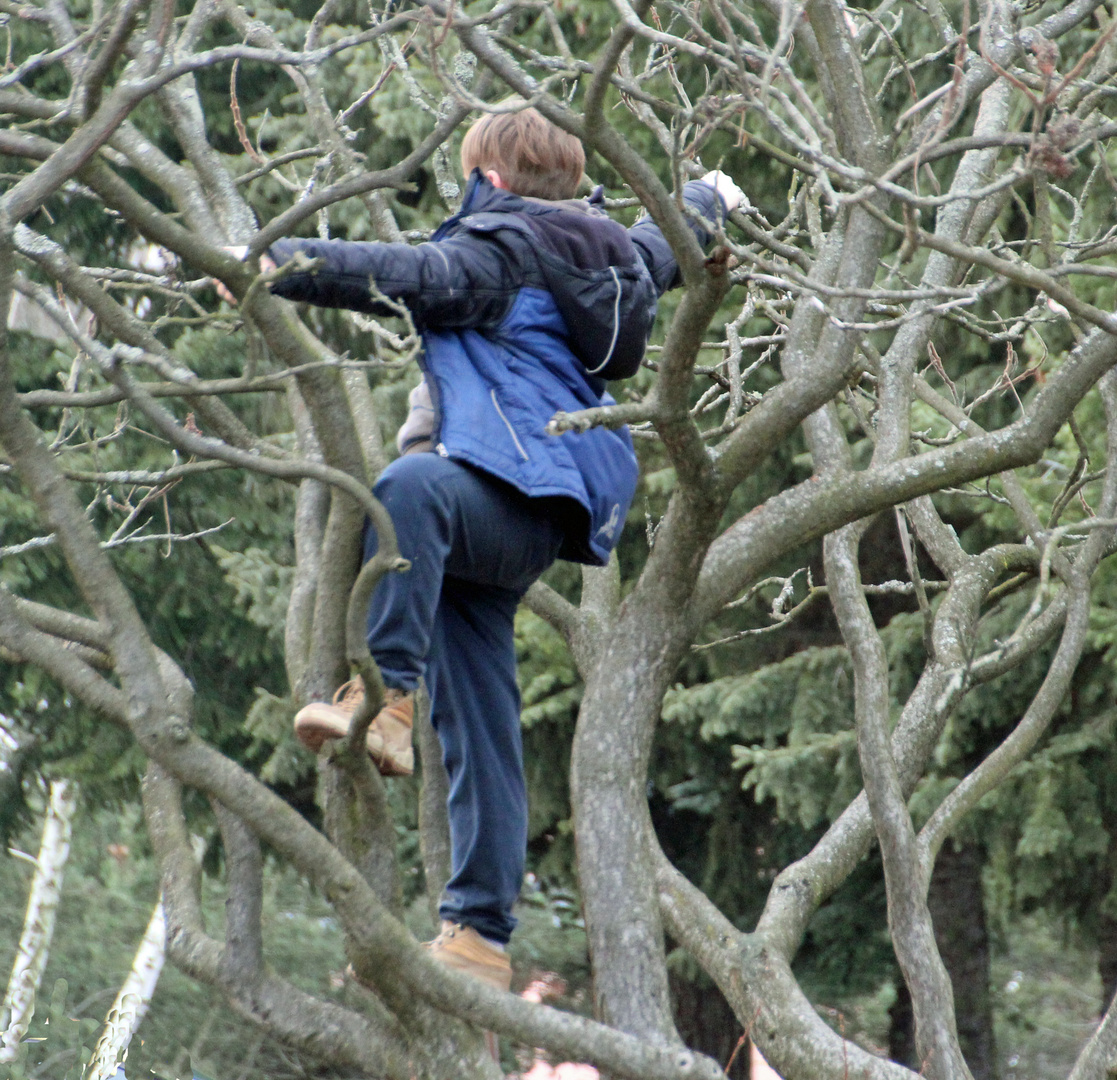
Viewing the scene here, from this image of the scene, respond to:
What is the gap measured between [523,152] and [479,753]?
1.07 meters

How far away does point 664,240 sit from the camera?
2625 millimetres

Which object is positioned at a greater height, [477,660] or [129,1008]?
[477,660]

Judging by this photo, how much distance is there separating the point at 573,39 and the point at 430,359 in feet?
17.7

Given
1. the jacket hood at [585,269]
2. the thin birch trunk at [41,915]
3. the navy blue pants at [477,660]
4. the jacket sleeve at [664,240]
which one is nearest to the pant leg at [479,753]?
the navy blue pants at [477,660]

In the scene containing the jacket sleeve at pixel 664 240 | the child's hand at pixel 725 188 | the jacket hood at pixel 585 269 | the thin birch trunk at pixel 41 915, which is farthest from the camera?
the thin birch trunk at pixel 41 915

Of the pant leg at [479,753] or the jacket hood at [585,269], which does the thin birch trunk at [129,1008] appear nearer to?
the pant leg at [479,753]

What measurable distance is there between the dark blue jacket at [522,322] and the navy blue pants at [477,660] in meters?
0.07

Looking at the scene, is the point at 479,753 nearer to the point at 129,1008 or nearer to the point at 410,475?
the point at 410,475

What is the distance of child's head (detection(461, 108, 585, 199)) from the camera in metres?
2.40

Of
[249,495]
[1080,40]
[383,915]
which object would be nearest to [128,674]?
[383,915]

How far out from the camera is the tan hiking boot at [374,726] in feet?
6.79

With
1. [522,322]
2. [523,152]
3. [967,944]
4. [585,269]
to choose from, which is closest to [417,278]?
[522,322]

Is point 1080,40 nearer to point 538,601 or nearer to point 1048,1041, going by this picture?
point 538,601

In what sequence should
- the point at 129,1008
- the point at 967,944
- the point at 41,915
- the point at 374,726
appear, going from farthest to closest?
the point at 41,915 < the point at 967,944 < the point at 129,1008 < the point at 374,726
